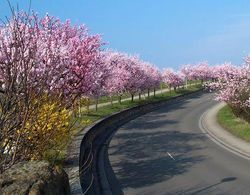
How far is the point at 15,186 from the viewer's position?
848cm

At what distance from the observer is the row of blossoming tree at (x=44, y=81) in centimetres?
762

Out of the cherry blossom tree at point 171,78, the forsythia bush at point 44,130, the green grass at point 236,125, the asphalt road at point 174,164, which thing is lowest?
the asphalt road at point 174,164

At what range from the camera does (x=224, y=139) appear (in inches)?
1208

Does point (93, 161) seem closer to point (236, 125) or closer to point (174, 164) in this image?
point (174, 164)

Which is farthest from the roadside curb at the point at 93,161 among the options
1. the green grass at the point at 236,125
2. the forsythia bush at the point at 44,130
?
the green grass at the point at 236,125

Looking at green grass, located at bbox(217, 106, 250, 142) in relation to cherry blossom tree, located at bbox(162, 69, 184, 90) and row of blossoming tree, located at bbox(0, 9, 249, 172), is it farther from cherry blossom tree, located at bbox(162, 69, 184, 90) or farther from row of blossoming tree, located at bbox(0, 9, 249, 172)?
cherry blossom tree, located at bbox(162, 69, 184, 90)

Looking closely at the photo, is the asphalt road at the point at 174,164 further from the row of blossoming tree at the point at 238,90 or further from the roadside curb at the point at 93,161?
the row of blossoming tree at the point at 238,90

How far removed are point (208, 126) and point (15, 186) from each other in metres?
31.6

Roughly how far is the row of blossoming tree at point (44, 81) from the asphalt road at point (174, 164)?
3.33 m

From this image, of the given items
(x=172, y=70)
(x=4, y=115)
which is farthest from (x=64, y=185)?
(x=172, y=70)

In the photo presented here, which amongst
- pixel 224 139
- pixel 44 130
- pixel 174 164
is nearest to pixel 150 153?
pixel 174 164

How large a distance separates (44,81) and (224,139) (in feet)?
79.2

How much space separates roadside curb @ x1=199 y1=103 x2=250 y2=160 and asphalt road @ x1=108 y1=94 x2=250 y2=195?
507mm

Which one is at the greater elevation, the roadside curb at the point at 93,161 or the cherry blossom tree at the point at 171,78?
the cherry blossom tree at the point at 171,78
